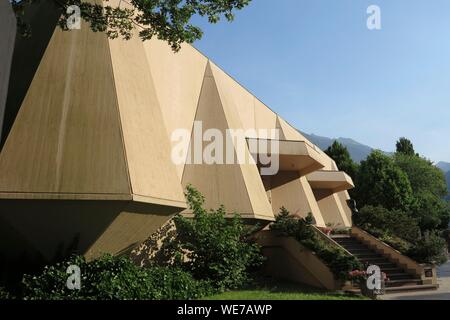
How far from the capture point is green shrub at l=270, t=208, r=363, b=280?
12.5 m

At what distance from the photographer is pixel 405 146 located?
63.2m

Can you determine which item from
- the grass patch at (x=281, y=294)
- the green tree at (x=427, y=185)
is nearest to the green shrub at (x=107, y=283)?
the grass patch at (x=281, y=294)

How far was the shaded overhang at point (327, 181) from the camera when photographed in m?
28.1

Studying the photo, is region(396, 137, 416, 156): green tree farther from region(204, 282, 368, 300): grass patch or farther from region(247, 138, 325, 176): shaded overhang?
region(204, 282, 368, 300): grass patch

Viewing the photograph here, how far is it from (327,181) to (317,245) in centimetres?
1568

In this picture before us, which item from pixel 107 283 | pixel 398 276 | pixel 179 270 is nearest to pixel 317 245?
pixel 398 276

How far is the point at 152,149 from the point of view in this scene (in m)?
11.0

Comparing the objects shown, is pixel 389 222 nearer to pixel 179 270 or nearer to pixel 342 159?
pixel 179 270

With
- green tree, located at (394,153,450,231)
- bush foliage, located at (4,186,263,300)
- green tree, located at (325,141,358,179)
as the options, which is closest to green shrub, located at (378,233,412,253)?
bush foliage, located at (4,186,263,300)

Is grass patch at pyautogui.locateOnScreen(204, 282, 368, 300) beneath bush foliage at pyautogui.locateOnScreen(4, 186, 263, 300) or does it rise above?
beneath

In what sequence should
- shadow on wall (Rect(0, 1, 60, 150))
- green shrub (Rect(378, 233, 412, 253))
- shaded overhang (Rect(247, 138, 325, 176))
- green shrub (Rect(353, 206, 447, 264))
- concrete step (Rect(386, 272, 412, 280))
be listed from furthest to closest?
shaded overhang (Rect(247, 138, 325, 176)) < green shrub (Rect(378, 233, 412, 253)) < green shrub (Rect(353, 206, 447, 264)) < concrete step (Rect(386, 272, 412, 280)) < shadow on wall (Rect(0, 1, 60, 150))

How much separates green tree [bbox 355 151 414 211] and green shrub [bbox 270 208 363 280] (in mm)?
27991

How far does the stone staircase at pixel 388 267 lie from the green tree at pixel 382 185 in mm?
24590
